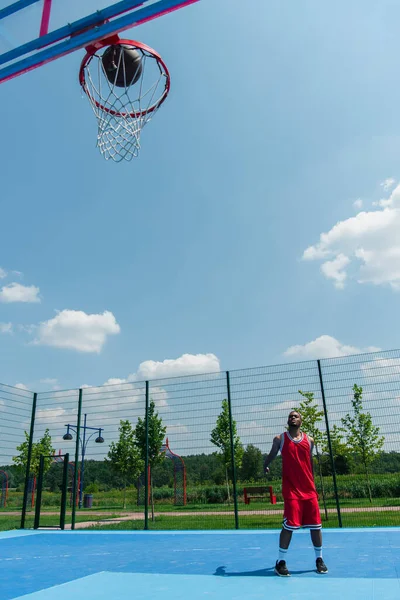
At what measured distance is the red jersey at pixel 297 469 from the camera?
4.88 m

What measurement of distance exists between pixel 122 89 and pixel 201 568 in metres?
5.92

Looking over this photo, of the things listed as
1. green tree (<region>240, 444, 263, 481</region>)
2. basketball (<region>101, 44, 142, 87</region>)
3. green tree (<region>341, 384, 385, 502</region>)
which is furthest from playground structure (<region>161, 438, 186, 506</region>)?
basketball (<region>101, 44, 142, 87</region>)

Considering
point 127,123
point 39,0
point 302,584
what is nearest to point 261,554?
point 302,584

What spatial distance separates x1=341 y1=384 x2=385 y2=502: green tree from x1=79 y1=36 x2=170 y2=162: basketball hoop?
262 inches

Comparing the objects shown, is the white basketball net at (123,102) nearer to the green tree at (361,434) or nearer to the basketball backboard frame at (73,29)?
the basketball backboard frame at (73,29)

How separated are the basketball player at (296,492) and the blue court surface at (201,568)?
25 centimetres

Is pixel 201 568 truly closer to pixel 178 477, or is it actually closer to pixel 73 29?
pixel 73 29

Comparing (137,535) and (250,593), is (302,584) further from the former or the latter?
(137,535)

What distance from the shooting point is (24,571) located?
17.8 ft

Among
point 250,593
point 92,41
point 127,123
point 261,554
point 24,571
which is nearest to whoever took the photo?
point 250,593

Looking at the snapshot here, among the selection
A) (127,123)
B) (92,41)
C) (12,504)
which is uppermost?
(127,123)

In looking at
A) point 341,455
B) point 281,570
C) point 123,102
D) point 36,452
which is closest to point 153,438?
point 36,452

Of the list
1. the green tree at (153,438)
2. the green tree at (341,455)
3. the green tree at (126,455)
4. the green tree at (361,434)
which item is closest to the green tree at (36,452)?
the green tree at (126,455)

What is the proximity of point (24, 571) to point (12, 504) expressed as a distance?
93.6ft
